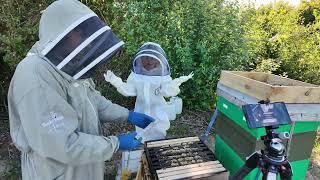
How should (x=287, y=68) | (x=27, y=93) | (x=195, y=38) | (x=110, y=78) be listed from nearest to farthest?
(x=27, y=93) → (x=110, y=78) → (x=195, y=38) → (x=287, y=68)

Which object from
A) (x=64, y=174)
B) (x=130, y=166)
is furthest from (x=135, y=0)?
(x=64, y=174)

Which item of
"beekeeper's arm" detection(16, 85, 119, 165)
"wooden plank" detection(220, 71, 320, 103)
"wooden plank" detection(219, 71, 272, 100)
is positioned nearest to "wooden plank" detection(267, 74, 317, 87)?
"wooden plank" detection(220, 71, 320, 103)

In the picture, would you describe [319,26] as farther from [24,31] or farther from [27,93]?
[27,93]

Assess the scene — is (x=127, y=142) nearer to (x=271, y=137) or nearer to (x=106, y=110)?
(x=106, y=110)

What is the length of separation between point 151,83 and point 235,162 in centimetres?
103

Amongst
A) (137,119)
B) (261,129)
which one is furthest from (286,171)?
(137,119)

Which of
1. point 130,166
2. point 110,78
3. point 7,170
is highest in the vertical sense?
point 110,78

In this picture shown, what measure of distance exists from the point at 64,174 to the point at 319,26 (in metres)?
5.74

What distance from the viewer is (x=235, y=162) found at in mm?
2307

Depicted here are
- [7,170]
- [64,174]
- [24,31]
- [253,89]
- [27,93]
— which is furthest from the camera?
[24,31]

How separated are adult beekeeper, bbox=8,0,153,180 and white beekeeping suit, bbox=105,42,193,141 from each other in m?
1.13

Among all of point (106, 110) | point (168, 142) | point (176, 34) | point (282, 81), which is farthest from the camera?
→ point (176, 34)

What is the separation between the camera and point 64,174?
1669 mm

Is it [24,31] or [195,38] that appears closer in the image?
[24,31]
